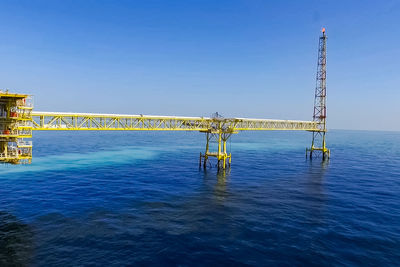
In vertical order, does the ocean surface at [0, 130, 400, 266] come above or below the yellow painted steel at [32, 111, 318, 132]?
below

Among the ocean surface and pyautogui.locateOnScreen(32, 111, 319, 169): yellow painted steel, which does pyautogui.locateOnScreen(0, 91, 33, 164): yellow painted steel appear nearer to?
pyautogui.locateOnScreen(32, 111, 319, 169): yellow painted steel

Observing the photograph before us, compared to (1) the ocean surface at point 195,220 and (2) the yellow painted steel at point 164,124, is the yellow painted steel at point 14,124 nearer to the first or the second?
(2) the yellow painted steel at point 164,124

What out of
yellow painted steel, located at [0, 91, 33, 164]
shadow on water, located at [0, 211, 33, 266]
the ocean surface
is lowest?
shadow on water, located at [0, 211, 33, 266]

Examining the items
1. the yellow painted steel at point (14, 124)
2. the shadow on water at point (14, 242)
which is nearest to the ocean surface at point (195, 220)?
the shadow on water at point (14, 242)

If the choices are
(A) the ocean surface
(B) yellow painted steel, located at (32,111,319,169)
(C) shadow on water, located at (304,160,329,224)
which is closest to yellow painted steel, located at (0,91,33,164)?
(B) yellow painted steel, located at (32,111,319,169)

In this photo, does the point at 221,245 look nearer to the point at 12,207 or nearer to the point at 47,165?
the point at 12,207

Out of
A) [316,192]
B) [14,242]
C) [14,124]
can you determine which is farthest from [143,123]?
[316,192]

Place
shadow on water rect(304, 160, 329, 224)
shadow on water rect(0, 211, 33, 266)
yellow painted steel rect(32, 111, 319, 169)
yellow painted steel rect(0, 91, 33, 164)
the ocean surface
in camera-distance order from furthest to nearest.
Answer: yellow painted steel rect(32, 111, 319, 169) < shadow on water rect(304, 160, 329, 224) < yellow painted steel rect(0, 91, 33, 164) < the ocean surface < shadow on water rect(0, 211, 33, 266)

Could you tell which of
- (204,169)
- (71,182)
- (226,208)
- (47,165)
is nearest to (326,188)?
(226,208)

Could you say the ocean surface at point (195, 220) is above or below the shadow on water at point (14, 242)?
above
